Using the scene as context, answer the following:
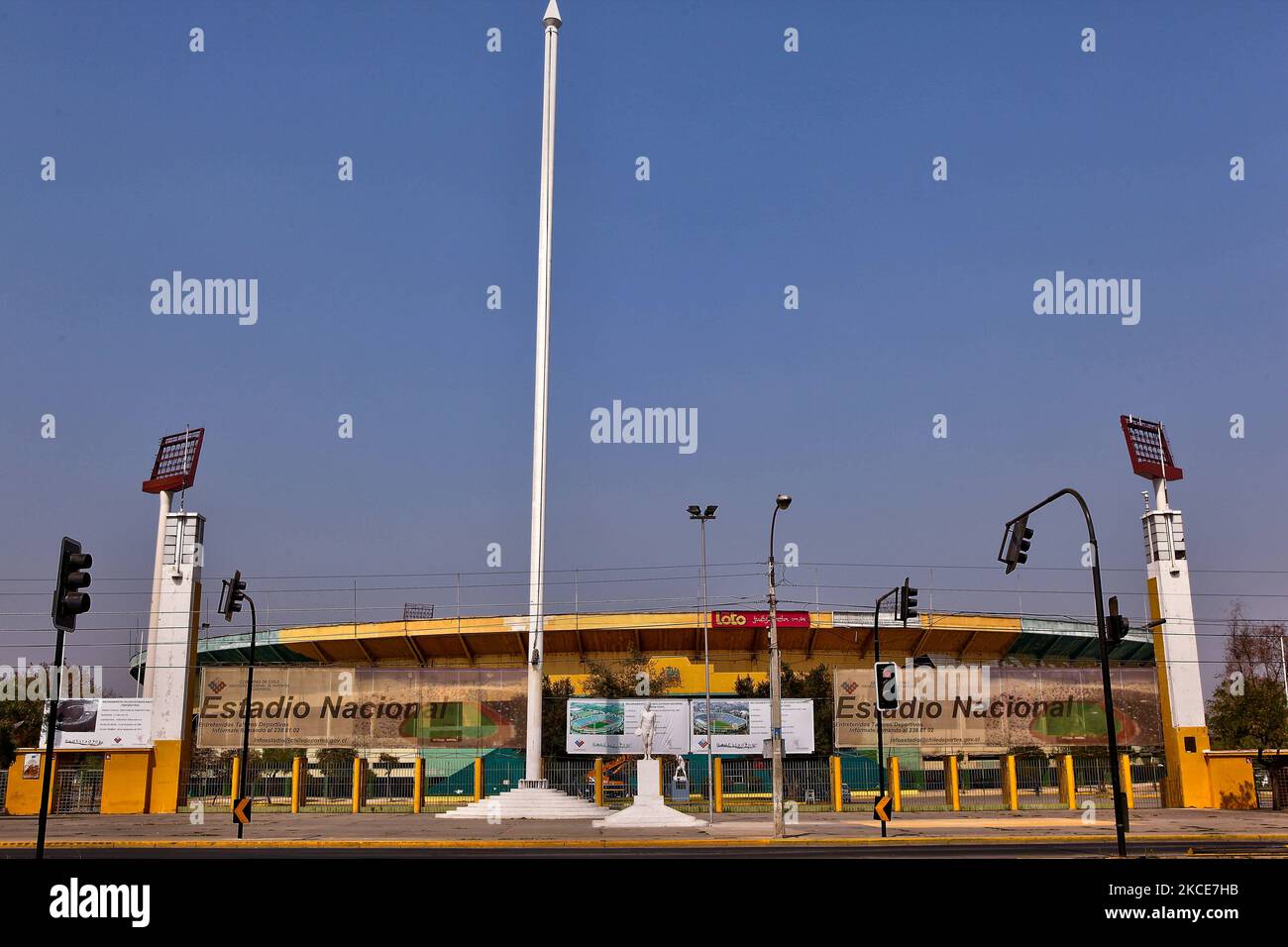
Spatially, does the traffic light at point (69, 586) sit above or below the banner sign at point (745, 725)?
above

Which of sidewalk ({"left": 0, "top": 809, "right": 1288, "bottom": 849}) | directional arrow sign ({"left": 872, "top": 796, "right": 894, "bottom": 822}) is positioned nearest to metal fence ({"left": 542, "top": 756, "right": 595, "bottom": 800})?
sidewalk ({"left": 0, "top": 809, "right": 1288, "bottom": 849})

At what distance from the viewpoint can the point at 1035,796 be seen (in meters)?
45.1

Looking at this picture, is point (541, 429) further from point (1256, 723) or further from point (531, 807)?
point (1256, 723)

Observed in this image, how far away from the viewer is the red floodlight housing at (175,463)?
50.8m

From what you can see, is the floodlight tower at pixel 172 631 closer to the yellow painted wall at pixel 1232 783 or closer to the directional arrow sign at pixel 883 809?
the directional arrow sign at pixel 883 809

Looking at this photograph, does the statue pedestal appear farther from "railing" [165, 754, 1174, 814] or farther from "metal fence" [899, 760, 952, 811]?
"metal fence" [899, 760, 952, 811]

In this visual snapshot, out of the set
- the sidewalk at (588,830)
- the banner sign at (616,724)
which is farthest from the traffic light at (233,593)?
the banner sign at (616,724)

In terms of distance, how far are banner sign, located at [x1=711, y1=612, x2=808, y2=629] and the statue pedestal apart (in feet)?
83.8

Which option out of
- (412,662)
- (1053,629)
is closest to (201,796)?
(412,662)

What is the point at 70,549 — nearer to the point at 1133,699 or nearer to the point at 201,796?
the point at 201,796

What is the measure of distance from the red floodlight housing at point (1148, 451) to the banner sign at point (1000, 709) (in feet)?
30.0

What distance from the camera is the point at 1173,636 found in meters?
48.1

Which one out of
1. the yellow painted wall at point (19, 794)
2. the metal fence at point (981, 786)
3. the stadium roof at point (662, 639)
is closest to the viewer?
the metal fence at point (981, 786)
